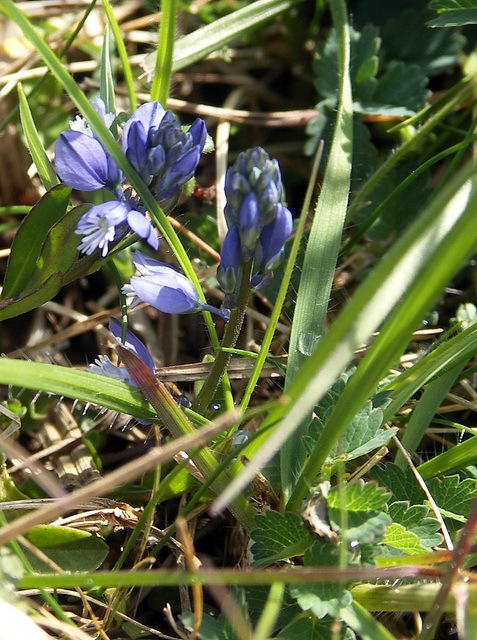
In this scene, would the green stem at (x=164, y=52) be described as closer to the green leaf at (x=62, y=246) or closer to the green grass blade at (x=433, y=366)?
the green leaf at (x=62, y=246)

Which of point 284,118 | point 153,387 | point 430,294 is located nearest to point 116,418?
point 153,387

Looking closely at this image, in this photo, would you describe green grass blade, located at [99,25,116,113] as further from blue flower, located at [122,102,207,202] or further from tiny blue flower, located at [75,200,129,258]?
tiny blue flower, located at [75,200,129,258]

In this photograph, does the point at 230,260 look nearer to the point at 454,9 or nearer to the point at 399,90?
the point at 454,9

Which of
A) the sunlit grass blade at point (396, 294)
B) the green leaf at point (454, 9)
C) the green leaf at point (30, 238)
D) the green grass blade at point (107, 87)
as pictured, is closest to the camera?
the sunlit grass blade at point (396, 294)

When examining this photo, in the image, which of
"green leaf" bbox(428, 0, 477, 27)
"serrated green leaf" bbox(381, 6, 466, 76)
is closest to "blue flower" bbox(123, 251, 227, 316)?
"green leaf" bbox(428, 0, 477, 27)

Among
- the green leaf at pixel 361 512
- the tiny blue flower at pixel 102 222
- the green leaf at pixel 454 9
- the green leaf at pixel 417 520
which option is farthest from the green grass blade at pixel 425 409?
the green leaf at pixel 454 9
